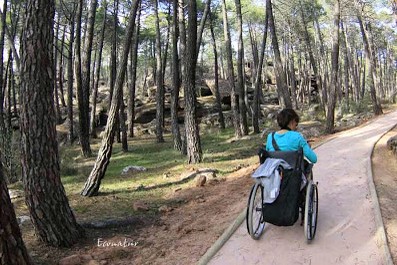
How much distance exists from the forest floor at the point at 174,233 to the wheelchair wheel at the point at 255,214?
670mm

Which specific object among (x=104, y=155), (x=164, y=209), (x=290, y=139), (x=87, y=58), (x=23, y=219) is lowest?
(x=164, y=209)

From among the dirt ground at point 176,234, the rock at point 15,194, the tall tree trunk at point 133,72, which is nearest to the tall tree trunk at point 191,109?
the dirt ground at point 176,234

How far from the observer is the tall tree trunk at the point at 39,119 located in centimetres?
537

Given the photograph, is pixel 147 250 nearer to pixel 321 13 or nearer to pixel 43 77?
pixel 43 77

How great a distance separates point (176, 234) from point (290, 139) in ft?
8.02

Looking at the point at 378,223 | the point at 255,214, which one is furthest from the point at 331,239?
the point at 255,214

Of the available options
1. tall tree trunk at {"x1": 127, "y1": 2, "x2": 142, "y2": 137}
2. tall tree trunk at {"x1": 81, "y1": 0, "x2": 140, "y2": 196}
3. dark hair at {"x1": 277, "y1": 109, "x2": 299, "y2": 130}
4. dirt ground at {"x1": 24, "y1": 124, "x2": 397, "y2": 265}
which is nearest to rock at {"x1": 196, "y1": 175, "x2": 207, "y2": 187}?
dirt ground at {"x1": 24, "y1": 124, "x2": 397, "y2": 265}

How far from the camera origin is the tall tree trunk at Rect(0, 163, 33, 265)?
3572 mm

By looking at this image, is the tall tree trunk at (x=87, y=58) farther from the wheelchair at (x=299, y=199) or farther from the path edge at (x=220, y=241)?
the wheelchair at (x=299, y=199)

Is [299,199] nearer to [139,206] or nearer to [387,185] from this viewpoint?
[387,185]

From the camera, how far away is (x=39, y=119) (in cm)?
544

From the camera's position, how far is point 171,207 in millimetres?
7613

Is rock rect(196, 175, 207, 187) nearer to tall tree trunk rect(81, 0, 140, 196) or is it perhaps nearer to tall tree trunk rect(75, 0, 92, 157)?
tall tree trunk rect(81, 0, 140, 196)

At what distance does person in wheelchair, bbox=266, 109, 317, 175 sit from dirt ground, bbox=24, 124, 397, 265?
4.37 feet
